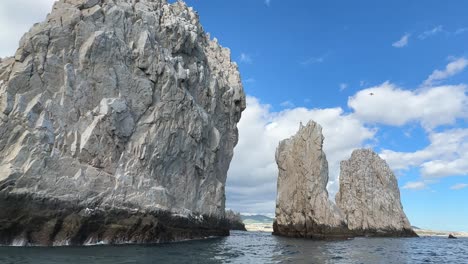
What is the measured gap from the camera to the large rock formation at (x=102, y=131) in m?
33.1

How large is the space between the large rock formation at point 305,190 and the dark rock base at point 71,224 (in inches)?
1335

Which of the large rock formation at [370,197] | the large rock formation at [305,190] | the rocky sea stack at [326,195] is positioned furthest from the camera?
the large rock formation at [370,197]

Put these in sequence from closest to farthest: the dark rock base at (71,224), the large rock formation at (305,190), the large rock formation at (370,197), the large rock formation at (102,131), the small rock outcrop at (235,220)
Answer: the dark rock base at (71,224) → the large rock formation at (102,131) → the large rock formation at (305,190) → the large rock formation at (370,197) → the small rock outcrop at (235,220)

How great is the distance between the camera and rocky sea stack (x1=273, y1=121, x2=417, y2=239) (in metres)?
72.9

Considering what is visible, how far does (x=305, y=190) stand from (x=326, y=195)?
4179 millimetres

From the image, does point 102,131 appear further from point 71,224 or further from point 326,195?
point 326,195

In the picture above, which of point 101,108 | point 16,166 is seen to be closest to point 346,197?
point 101,108

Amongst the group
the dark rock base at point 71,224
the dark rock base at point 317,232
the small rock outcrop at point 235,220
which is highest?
the small rock outcrop at point 235,220

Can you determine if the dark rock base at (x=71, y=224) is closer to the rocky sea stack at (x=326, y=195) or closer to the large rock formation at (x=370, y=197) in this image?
the rocky sea stack at (x=326, y=195)

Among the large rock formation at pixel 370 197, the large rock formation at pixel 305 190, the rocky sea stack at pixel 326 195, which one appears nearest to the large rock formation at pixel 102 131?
the large rock formation at pixel 305 190

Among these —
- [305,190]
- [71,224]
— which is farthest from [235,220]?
[71,224]

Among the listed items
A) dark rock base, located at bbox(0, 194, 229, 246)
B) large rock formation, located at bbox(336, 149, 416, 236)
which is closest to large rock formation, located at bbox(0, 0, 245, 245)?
dark rock base, located at bbox(0, 194, 229, 246)

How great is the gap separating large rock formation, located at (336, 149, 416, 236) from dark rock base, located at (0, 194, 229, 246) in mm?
67915

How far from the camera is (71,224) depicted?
34.7 metres
